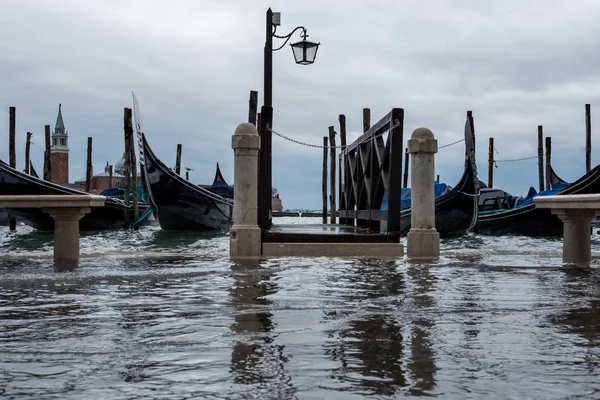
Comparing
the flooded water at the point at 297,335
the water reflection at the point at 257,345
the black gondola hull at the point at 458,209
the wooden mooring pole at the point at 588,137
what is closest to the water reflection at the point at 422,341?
the flooded water at the point at 297,335

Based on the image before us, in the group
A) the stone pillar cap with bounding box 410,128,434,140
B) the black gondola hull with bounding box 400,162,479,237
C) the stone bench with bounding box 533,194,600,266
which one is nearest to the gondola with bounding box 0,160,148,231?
the black gondola hull with bounding box 400,162,479,237

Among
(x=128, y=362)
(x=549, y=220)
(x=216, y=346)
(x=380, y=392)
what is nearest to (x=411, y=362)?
(x=380, y=392)

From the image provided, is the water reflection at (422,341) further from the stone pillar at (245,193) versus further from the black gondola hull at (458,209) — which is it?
the black gondola hull at (458,209)

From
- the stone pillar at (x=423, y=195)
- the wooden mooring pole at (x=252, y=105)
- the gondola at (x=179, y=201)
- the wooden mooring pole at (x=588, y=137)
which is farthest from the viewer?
the wooden mooring pole at (x=588, y=137)

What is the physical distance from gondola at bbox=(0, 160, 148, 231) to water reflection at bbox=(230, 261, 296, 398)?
2185 cm

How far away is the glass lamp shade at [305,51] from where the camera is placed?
12310 millimetres

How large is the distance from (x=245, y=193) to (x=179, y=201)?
20722 mm

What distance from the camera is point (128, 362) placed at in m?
3.40

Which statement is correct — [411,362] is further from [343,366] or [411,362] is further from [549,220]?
[549,220]

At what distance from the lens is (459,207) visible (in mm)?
26172

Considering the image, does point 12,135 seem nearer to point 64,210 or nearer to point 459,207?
point 459,207

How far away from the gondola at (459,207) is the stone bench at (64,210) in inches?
640

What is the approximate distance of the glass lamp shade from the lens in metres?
12.3

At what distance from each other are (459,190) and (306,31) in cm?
1398
